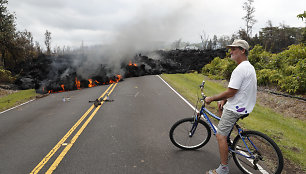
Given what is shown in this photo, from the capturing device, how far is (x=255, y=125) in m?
6.43

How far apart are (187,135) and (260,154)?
158 centimetres

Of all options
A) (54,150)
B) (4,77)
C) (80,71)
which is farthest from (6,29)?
(54,150)

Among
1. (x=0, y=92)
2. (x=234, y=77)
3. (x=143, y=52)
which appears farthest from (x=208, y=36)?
(x=234, y=77)

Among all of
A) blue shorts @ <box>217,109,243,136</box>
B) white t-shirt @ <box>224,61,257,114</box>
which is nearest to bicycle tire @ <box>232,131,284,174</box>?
blue shorts @ <box>217,109,243,136</box>

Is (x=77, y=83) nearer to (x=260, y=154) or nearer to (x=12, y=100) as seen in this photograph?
(x=12, y=100)

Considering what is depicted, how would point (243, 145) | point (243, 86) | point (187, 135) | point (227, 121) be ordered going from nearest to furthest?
point (243, 86), point (227, 121), point (243, 145), point (187, 135)

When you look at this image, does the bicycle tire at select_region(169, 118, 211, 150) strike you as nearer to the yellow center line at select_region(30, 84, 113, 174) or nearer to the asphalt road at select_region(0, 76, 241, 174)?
the asphalt road at select_region(0, 76, 241, 174)

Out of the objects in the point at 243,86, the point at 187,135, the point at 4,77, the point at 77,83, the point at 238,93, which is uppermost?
the point at 243,86

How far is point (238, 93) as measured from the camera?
3.09 metres

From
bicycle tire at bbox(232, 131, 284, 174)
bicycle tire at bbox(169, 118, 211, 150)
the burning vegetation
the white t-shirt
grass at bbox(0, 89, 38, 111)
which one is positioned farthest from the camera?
the burning vegetation

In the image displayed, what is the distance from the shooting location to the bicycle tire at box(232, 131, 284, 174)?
124 inches

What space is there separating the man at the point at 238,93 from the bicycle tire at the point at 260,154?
44 centimetres

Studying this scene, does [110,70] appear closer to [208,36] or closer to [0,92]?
[0,92]

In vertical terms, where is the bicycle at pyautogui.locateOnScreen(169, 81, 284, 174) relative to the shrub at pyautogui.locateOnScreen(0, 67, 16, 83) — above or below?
below
